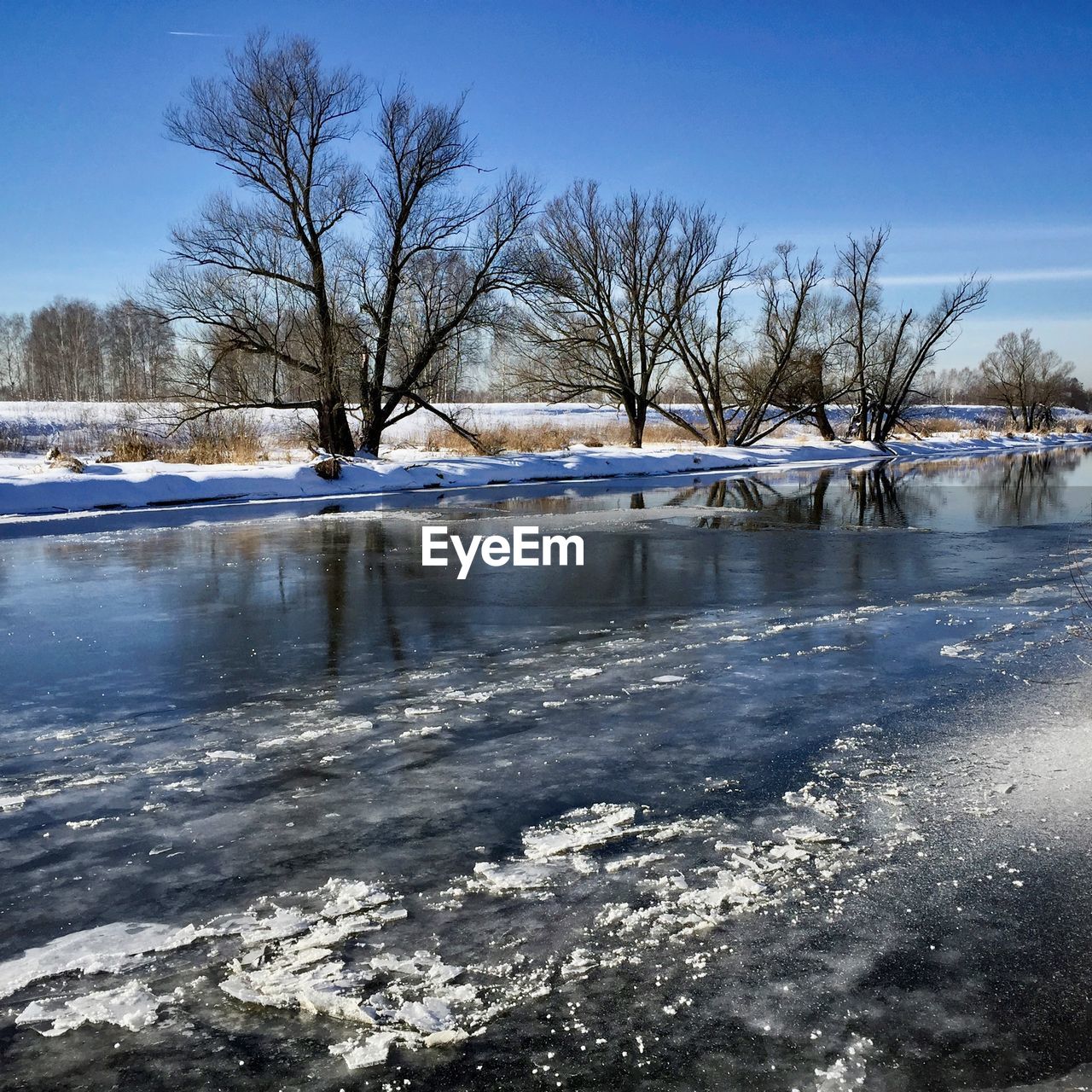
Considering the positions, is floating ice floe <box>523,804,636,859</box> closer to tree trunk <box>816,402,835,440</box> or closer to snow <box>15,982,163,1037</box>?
snow <box>15,982,163,1037</box>

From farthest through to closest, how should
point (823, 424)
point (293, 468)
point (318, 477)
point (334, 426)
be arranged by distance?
point (823, 424) → point (334, 426) → point (318, 477) → point (293, 468)

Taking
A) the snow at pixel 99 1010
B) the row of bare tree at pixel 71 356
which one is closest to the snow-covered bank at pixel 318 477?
the snow at pixel 99 1010

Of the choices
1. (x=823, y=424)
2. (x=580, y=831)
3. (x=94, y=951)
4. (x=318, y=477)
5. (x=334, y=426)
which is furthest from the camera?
(x=823, y=424)

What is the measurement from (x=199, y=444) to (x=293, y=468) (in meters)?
3.92

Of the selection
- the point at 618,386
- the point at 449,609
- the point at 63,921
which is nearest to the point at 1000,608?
the point at 449,609

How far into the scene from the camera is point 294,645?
7.11 metres

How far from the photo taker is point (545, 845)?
12.1 ft

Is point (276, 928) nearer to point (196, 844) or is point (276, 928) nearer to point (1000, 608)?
point (196, 844)

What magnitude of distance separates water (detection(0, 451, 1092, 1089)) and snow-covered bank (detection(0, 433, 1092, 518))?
10.00m

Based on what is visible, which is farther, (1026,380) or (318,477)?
(1026,380)

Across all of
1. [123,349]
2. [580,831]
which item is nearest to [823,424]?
[580,831]

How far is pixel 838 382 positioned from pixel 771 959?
50.2m

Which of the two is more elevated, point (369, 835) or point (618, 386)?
point (618, 386)

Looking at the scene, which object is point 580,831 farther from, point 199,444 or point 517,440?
point 517,440
